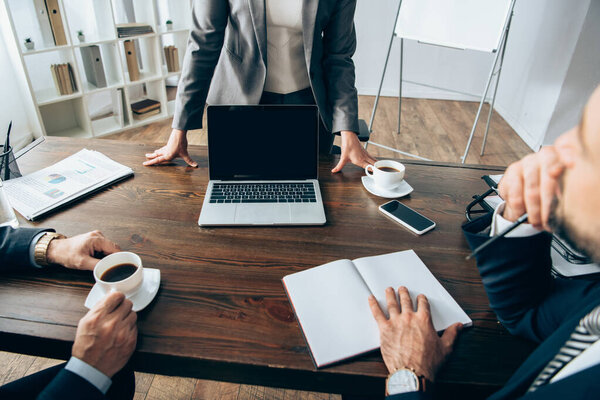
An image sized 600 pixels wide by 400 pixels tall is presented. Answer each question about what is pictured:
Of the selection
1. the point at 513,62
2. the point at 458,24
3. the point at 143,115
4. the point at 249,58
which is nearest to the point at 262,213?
the point at 249,58

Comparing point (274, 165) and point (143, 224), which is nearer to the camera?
point (143, 224)

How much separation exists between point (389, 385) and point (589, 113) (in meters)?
0.53

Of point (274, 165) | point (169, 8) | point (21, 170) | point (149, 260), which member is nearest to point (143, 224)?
point (149, 260)

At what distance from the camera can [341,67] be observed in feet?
5.01

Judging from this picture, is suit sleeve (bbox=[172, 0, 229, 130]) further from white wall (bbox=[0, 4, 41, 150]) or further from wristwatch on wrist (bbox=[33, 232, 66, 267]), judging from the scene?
white wall (bbox=[0, 4, 41, 150])

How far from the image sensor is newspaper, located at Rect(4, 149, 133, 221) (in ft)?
3.55

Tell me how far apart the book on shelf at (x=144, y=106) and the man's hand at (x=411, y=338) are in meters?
3.50

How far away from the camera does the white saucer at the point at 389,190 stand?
1.21 meters

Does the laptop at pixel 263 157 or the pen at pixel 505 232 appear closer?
the pen at pixel 505 232

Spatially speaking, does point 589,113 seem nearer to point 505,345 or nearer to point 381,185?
point 505,345

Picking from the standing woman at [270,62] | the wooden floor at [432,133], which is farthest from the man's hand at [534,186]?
the wooden floor at [432,133]

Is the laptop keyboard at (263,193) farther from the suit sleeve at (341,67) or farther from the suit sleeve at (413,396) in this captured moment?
the suit sleeve at (413,396)

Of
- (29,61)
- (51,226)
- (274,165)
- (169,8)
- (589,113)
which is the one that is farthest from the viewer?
(169,8)

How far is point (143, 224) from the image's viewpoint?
1052 mm
